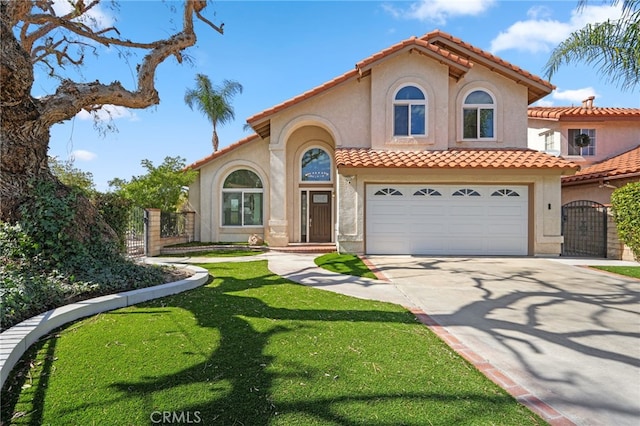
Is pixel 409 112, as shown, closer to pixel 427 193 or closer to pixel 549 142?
pixel 427 193

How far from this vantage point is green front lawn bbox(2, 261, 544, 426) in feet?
9.55

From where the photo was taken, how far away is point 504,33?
12250 mm

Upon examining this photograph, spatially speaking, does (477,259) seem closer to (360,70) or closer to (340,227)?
(340,227)

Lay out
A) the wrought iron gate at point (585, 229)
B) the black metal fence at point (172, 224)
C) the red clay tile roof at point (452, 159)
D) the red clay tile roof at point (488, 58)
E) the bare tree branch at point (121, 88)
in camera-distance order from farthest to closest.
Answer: the black metal fence at point (172, 224), the red clay tile roof at point (488, 58), the wrought iron gate at point (585, 229), the red clay tile roof at point (452, 159), the bare tree branch at point (121, 88)

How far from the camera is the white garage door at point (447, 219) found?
13.4 metres

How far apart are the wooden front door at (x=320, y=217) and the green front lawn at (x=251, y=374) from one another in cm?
1106

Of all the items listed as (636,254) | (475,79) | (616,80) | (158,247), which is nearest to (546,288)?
(616,80)

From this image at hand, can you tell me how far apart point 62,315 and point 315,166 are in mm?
12926

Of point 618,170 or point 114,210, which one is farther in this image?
point 618,170

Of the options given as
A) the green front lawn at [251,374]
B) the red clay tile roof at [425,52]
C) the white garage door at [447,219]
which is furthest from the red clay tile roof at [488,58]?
the green front lawn at [251,374]

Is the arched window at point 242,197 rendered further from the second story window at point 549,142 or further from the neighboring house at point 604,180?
the second story window at point 549,142

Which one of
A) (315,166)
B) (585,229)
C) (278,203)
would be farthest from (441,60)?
(585,229)

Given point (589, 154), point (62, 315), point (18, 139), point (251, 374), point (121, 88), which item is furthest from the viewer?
point (589, 154)

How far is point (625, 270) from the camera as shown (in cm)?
1012
